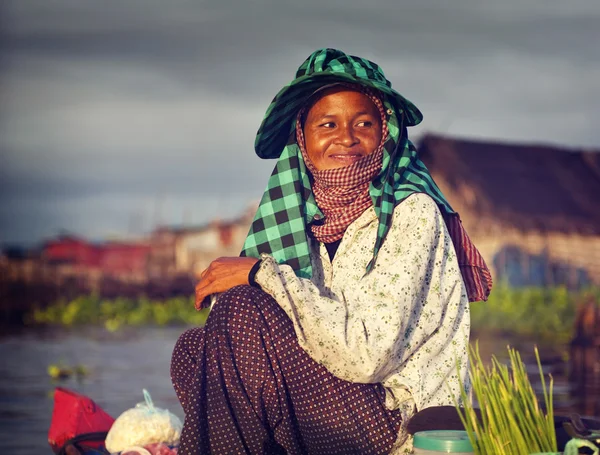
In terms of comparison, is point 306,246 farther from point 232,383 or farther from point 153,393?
point 153,393

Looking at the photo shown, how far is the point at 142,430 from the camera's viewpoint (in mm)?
3857

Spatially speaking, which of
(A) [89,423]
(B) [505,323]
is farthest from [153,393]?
(B) [505,323]

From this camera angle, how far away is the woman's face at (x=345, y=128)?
11.9 ft

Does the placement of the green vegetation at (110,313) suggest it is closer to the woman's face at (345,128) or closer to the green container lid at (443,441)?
the woman's face at (345,128)

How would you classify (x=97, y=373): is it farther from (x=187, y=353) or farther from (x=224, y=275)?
(x=224, y=275)

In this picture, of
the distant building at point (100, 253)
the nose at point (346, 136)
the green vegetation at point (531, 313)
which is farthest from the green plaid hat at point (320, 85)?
the distant building at point (100, 253)

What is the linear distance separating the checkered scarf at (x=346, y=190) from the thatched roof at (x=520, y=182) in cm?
1373

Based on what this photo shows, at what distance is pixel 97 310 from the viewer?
57.9ft

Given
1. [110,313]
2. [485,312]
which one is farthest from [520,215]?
[110,313]

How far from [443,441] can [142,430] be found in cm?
153

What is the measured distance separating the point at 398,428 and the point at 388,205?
0.75 m

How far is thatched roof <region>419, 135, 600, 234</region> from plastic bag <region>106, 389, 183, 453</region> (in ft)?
44.8

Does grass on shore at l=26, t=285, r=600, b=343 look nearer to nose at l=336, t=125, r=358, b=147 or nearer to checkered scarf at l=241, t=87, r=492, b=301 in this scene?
checkered scarf at l=241, t=87, r=492, b=301

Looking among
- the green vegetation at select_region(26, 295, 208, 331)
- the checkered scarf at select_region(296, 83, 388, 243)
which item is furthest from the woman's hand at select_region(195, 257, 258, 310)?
the green vegetation at select_region(26, 295, 208, 331)
